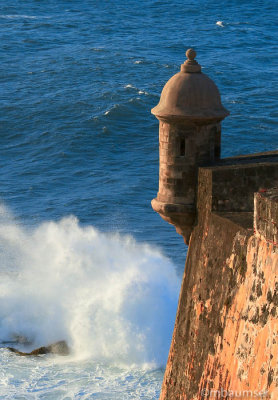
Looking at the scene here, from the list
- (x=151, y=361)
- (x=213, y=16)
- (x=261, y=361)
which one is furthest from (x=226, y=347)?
(x=213, y=16)

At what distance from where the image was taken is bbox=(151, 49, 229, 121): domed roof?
55.2ft

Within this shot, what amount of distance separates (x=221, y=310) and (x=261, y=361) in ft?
7.45

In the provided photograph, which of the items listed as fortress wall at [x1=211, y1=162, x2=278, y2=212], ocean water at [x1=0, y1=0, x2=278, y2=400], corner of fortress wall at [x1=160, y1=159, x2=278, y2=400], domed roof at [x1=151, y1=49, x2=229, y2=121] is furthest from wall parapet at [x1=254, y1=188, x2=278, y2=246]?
ocean water at [x1=0, y1=0, x2=278, y2=400]

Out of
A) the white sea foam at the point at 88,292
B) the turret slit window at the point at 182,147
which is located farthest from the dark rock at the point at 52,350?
the turret slit window at the point at 182,147

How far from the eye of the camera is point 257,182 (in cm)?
1641

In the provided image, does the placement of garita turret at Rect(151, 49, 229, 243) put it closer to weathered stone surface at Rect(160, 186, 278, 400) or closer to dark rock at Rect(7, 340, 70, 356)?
weathered stone surface at Rect(160, 186, 278, 400)

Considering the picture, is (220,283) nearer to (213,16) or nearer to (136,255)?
(136,255)

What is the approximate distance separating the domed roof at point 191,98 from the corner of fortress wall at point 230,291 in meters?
1.07

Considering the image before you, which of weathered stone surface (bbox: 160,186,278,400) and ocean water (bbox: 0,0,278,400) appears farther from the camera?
ocean water (bbox: 0,0,278,400)

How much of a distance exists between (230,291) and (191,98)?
392cm

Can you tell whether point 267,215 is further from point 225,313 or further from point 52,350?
point 52,350

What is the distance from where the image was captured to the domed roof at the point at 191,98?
1681cm

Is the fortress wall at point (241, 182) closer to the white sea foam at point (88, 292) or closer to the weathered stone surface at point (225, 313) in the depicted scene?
the weathered stone surface at point (225, 313)

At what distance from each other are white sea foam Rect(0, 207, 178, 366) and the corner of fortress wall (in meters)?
13.1
